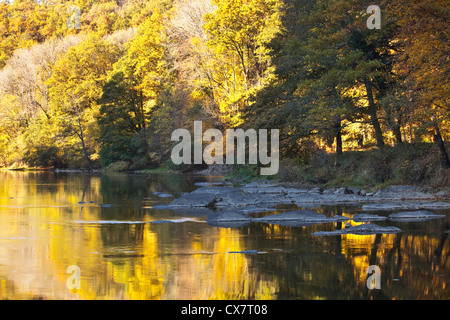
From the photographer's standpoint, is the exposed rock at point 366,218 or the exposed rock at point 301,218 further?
the exposed rock at point 301,218

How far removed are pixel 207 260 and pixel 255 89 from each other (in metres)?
28.6

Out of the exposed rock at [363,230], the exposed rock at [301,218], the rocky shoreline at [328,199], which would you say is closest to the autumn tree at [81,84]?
the rocky shoreline at [328,199]

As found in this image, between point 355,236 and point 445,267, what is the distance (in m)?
3.30

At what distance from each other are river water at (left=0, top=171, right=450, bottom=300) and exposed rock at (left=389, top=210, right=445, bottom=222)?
1.70 ft

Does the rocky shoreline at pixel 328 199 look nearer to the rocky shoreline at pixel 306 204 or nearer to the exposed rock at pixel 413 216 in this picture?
the rocky shoreline at pixel 306 204

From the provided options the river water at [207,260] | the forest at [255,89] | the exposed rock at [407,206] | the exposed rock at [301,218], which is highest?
the forest at [255,89]

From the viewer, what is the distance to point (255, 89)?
3794 centimetres

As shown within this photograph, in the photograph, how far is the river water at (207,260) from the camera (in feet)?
26.5

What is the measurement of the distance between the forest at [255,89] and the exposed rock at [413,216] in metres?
4.22

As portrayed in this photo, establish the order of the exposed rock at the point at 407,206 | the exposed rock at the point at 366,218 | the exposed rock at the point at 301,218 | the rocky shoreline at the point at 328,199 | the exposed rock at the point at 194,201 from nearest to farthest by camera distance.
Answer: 1. the exposed rock at the point at 366,218
2. the exposed rock at the point at 301,218
3. the exposed rock at the point at 407,206
4. the rocky shoreline at the point at 328,199
5. the exposed rock at the point at 194,201

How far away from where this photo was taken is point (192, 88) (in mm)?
51031
